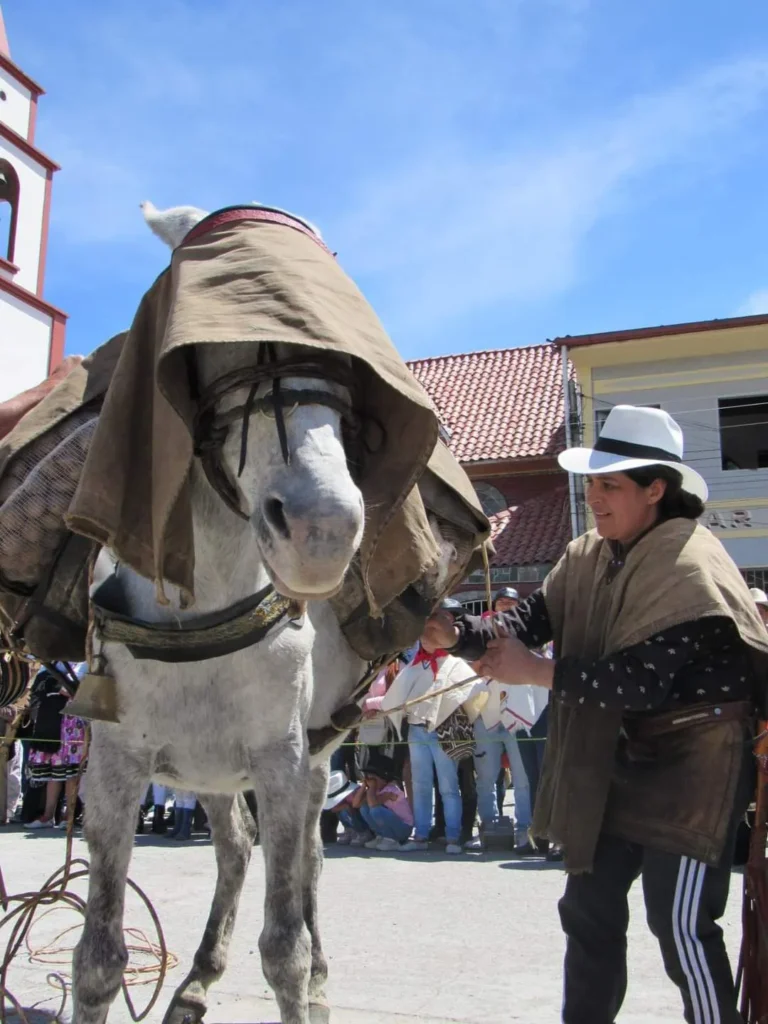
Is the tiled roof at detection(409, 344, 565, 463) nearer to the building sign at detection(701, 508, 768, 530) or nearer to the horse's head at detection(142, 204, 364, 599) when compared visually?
the building sign at detection(701, 508, 768, 530)

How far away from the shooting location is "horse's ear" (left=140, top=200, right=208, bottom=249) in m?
2.67

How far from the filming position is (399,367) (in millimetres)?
2186

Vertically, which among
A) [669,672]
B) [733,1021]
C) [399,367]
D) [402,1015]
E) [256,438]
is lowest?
[402,1015]

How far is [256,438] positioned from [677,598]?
135 centimetres

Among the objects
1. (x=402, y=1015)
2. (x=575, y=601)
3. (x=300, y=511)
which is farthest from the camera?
(x=402, y=1015)

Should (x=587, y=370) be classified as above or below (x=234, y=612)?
above

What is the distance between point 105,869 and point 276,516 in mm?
1256

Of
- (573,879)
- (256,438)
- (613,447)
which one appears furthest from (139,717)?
(613,447)

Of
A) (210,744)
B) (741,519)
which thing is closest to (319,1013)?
(210,744)

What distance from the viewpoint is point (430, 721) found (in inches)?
328

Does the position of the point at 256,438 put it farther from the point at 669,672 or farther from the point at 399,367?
the point at 669,672

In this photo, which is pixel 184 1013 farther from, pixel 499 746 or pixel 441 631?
pixel 499 746

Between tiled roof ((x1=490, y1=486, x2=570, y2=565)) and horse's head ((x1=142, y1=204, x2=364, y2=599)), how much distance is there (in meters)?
18.0

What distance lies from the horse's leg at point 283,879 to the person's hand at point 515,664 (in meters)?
0.70
